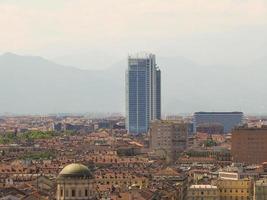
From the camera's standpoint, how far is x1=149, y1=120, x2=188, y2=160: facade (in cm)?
19150

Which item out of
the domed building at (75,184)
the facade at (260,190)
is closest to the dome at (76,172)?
the domed building at (75,184)

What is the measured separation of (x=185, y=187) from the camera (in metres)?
108

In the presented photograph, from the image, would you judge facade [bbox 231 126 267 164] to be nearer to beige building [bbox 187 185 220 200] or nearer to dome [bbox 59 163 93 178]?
beige building [bbox 187 185 220 200]

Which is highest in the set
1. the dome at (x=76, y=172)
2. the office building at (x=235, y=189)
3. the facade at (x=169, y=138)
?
the dome at (x=76, y=172)

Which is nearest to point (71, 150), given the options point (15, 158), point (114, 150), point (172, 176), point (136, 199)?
point (114, 150)

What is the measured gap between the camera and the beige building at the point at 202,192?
327 ft

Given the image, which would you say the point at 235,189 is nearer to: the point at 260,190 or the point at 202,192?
the point at 260,190

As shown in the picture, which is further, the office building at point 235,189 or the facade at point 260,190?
the office building at point 235,189

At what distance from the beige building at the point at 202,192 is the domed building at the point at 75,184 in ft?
134

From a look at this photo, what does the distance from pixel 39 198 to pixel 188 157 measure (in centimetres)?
8845

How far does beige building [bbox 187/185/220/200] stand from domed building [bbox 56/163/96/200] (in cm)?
4090

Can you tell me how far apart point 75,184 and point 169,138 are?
13414 cm

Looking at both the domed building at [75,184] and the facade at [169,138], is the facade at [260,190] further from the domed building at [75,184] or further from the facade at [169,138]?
the facade at [169,138]

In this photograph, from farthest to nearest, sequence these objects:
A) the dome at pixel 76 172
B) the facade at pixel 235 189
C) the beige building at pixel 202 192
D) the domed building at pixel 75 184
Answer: the facade at pixel 235 189 → the beige building at pixel 202 192 → the dome at pixel 76 172 → the domed building at pixel 75 184
